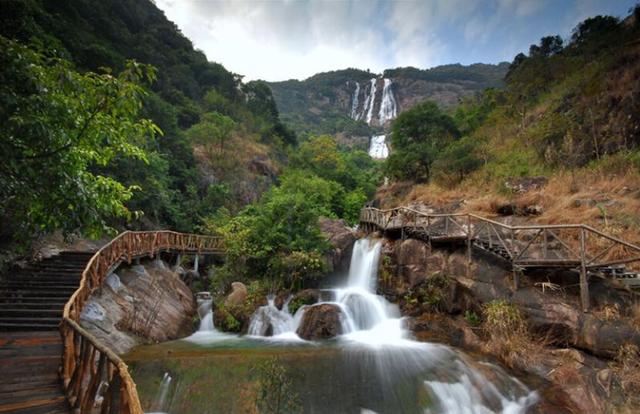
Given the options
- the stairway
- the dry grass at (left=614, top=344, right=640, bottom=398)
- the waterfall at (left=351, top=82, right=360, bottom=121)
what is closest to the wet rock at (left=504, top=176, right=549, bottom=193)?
the dry grass at (left=614, top=344, right=640, bottom=398)

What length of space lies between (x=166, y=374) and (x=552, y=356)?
363 inches

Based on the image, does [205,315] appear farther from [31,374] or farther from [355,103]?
[355,103]

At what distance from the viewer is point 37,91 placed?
414 cm

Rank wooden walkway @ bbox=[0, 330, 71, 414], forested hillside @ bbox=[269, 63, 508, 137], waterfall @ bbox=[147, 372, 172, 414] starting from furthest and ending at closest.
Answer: forested hillside @ bbox=[269, 63, 508, 137], waterfall @ bbox=[147, 372, 172, 414], wooden walkway @ bbox=[0, 330, 71, 414]

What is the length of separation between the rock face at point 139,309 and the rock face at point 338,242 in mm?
Answer: 6855

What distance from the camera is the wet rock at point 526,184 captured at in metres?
14.3

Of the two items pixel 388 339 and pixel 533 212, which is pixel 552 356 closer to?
pixel 388 339

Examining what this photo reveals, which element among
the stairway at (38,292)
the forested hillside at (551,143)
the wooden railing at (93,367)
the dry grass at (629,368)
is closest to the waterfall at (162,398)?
the wooden railing at (93,367)

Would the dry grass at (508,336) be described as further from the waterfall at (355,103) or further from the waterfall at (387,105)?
the waterfall at (355,103)

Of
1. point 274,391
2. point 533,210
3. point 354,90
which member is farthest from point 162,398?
point 354,90

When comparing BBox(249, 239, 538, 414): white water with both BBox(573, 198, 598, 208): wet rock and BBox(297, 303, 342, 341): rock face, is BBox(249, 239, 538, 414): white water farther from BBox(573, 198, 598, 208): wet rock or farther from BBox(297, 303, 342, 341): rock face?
BBox(573, 198, 598, 208): wet rock

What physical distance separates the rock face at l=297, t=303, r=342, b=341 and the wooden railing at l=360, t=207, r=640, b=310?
4.97 m

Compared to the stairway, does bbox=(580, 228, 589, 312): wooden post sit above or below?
above

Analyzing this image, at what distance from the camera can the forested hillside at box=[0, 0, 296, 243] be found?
4242 mm
